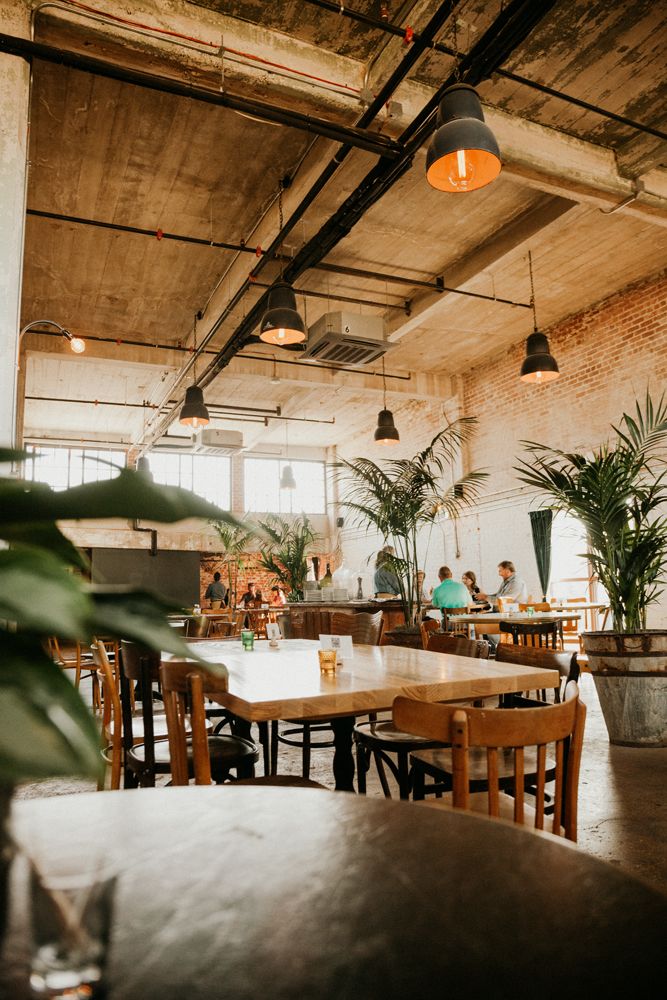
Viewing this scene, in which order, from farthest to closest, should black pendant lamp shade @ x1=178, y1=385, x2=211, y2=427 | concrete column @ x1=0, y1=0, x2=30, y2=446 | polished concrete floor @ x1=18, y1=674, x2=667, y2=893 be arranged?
black pendant lamp shade @ x1=178, y1=385, x2=211, y2=427 < concrete column @ x1=0, y1=0, x2=30, y2=446 < polished concrete floor @ x1=18, y1=674, x2=667, y2=893

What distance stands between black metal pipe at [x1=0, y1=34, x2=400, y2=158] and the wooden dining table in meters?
3.13

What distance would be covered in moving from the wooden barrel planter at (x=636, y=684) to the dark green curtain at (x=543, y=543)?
195 inches

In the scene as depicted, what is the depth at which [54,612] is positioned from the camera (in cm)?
32

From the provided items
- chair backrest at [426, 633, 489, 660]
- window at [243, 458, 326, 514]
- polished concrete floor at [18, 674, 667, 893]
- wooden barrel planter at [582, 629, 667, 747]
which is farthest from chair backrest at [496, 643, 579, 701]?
window at [243, 458, 326, 514]

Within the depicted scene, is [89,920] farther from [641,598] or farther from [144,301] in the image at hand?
[144,301]

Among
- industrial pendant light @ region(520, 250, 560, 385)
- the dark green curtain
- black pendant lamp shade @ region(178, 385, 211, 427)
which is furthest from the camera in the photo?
the dark green curtain

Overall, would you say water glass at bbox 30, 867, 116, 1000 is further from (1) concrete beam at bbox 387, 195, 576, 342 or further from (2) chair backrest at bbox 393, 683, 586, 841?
(1) concrete beam at bbox 387, 195, 576, 342

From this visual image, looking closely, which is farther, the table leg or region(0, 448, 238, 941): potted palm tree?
the table leg

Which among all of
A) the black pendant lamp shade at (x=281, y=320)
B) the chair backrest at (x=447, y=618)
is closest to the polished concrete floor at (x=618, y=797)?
the chair backrest at (x=447, y=618)

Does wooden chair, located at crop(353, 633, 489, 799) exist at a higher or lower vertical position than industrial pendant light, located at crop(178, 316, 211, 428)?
lower

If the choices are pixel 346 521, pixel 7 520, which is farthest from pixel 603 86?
pixel 346 521

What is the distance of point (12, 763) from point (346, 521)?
15.7 metres

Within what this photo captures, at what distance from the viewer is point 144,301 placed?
7930mm

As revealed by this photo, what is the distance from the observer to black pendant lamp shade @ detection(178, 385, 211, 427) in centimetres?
723
